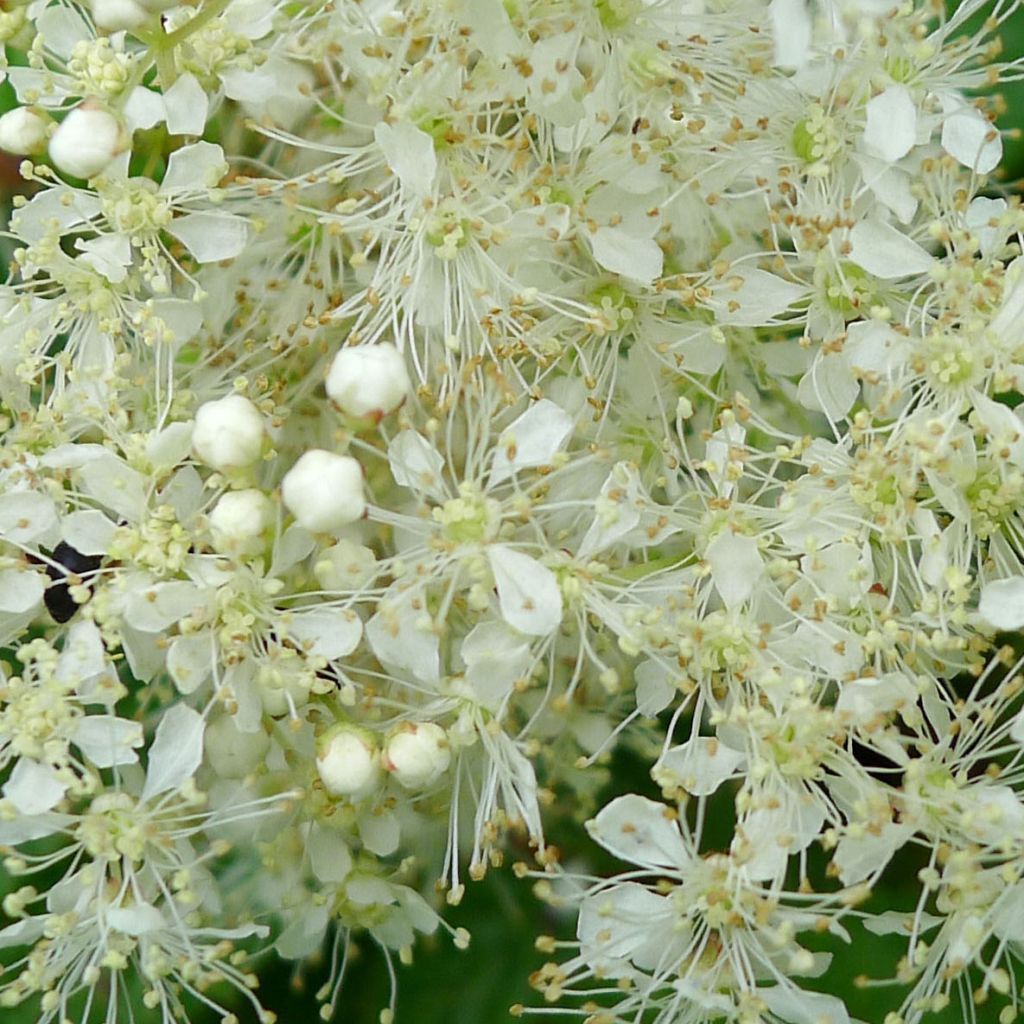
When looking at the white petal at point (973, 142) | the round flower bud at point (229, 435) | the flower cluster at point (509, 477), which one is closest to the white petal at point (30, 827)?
the flower cluster at point (509, 477)

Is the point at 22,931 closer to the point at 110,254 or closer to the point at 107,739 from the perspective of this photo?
the point at 107,739

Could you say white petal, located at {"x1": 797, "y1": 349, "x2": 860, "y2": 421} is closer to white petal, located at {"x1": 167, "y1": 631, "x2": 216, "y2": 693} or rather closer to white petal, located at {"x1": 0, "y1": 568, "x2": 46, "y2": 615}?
white petal, located at {"x1": 167, "y1": 631, "x2": 216, "y2": 693}

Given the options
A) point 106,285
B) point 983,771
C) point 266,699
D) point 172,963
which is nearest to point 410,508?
point 266,699

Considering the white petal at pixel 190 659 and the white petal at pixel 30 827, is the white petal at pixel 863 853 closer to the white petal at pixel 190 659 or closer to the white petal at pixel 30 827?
the white petal at pixel 190 659

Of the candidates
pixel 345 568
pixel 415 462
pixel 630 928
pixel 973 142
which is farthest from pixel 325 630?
pixel 973 142

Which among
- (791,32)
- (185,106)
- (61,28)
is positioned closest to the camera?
(791,32)

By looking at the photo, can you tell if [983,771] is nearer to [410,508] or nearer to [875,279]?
[875,279]
